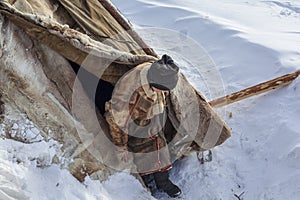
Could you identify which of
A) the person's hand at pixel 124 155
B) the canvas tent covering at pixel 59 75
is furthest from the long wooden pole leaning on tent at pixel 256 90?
the person's hand at pixel 124 155

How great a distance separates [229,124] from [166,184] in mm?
1164

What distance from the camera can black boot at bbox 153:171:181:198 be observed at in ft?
11.6

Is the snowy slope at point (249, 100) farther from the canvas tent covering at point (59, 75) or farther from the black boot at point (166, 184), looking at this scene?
the canvas tent covering at point (59, 75)

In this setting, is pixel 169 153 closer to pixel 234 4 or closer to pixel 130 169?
pixel 130 169

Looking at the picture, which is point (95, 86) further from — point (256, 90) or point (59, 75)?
point (256, 90)

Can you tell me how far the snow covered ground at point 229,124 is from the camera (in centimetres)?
291

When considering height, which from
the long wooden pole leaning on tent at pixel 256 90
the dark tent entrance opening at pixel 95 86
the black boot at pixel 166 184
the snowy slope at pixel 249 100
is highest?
the dark tent entrance opening at pixel 95 86

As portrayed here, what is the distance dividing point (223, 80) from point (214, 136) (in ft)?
4.93

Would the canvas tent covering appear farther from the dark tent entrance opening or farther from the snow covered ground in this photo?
the snow covered ground

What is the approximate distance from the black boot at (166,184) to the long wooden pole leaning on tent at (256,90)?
113cm

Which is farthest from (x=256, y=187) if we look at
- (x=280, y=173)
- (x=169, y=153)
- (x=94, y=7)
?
(x=94, y=7)

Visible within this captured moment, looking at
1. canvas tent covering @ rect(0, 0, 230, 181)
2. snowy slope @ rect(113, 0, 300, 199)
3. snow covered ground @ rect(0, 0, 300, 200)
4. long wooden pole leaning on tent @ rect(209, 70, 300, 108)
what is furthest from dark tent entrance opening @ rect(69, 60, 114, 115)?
long wooden pole leaning on tent @ rect(209, 70, 300, 108)

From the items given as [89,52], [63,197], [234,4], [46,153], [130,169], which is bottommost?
[234,4]

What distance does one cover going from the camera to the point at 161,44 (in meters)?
6.29
